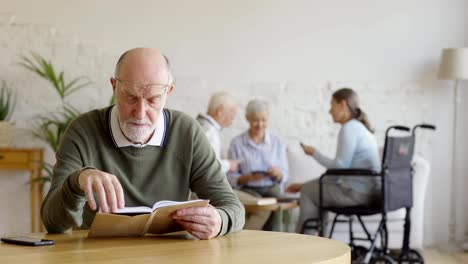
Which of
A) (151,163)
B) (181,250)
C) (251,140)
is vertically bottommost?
(251,140)

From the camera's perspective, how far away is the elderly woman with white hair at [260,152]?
6.35 m

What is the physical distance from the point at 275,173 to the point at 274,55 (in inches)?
50.7

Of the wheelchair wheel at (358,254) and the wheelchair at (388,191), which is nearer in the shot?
the wheelchair at (388,191)

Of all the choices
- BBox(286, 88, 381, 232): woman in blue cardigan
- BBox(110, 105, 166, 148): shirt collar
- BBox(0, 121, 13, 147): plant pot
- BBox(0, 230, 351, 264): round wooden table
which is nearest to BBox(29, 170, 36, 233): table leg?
BBox(0, 121, 13, 147): plant pot

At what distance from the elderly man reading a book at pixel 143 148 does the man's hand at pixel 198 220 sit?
0.57 feet

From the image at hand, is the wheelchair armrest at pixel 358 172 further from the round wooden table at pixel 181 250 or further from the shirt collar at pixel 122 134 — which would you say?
the round wooden table at pixel 181 250

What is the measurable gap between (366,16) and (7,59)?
2911 mm

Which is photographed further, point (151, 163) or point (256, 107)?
point (256, 107)

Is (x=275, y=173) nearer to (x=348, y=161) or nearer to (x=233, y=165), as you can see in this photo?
(x=233, y=165)

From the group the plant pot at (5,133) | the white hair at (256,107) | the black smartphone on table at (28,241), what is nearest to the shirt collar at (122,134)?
the black smartphone on table at (28,241)

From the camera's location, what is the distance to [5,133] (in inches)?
257

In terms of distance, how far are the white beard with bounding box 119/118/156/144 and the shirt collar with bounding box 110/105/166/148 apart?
0.02 m

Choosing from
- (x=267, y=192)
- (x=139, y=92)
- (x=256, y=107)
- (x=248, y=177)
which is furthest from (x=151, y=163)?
(x=256, y=107)

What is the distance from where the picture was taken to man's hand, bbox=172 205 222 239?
2.22 m
